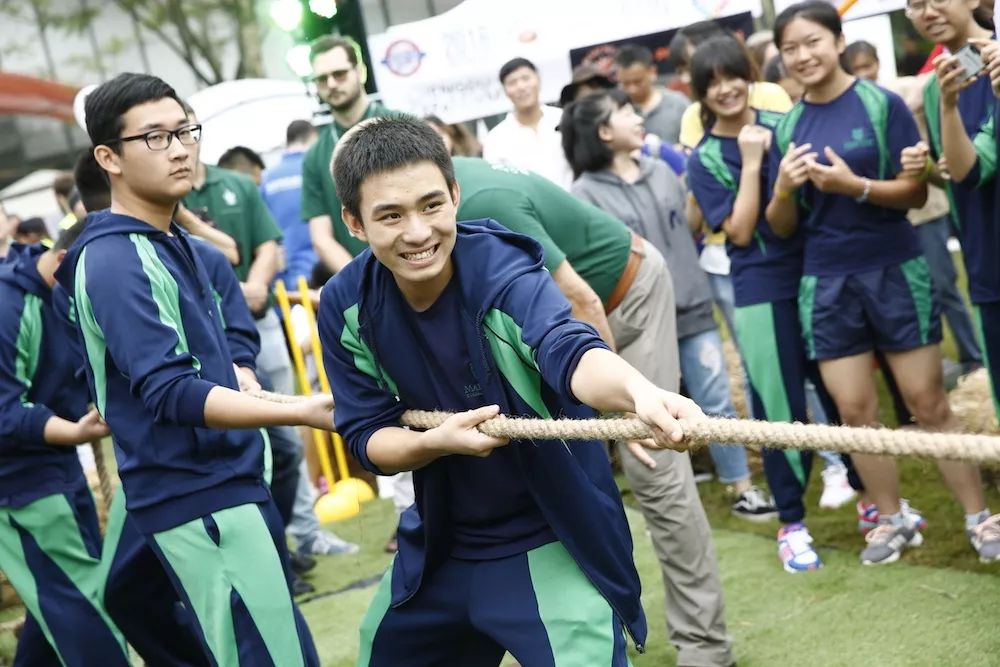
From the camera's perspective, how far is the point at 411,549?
9.91 ft

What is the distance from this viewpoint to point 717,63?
5.19 metres

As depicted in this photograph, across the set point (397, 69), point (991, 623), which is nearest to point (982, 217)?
point (991, 623)

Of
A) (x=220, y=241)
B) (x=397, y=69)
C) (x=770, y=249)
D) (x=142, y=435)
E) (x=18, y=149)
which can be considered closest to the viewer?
(x=142, y=435)

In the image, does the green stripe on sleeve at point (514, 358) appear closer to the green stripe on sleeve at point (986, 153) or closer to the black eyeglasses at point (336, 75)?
the green stripe on sleeve at point (986, 153)

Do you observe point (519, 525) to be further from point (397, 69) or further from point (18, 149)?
point (18, 149)

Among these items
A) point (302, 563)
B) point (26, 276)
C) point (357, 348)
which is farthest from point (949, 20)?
point (302, 563)

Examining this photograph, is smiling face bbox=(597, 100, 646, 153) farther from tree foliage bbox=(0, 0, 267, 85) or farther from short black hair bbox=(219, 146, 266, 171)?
tree foliage bbox=(0, 0, 267, 85)

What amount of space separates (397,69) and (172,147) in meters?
5.66

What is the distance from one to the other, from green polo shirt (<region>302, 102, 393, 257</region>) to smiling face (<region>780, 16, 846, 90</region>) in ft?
6.56

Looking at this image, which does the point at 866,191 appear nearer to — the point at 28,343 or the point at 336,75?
the point at 336,75

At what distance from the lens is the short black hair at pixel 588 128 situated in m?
5.02

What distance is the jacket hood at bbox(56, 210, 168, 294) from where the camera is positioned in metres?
3.38

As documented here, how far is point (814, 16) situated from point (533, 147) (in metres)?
2.43

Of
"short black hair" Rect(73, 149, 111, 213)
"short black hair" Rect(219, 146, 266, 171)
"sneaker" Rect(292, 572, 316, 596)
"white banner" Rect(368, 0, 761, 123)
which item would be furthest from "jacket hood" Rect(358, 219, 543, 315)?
"short black hair" Rect(219, 146, 266, 171)
